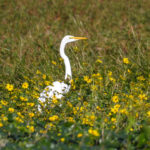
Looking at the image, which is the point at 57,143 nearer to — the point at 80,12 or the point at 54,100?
the point at 54,100

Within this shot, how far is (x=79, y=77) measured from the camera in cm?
499

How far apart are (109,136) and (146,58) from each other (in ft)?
8.76

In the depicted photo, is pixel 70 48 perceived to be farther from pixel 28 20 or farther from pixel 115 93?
pixel 28 20

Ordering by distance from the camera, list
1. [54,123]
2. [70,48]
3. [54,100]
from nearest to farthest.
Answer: [54,123]
[54,100]
[70,48]

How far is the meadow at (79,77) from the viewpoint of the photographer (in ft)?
10.2

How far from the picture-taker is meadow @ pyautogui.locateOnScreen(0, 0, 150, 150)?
3119 mm

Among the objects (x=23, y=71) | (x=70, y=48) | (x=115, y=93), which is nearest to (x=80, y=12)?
(x=70, y=48)

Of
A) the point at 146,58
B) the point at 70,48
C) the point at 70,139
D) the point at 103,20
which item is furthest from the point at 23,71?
the point at 103,20

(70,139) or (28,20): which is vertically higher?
(28,20)

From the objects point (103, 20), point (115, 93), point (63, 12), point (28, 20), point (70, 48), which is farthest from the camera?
point (63, 12)

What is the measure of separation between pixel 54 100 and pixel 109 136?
1.00 metres

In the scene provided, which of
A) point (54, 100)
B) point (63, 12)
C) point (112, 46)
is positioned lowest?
point (54, 100)

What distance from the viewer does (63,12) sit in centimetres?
939

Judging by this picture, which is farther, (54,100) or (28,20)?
(28,20)
